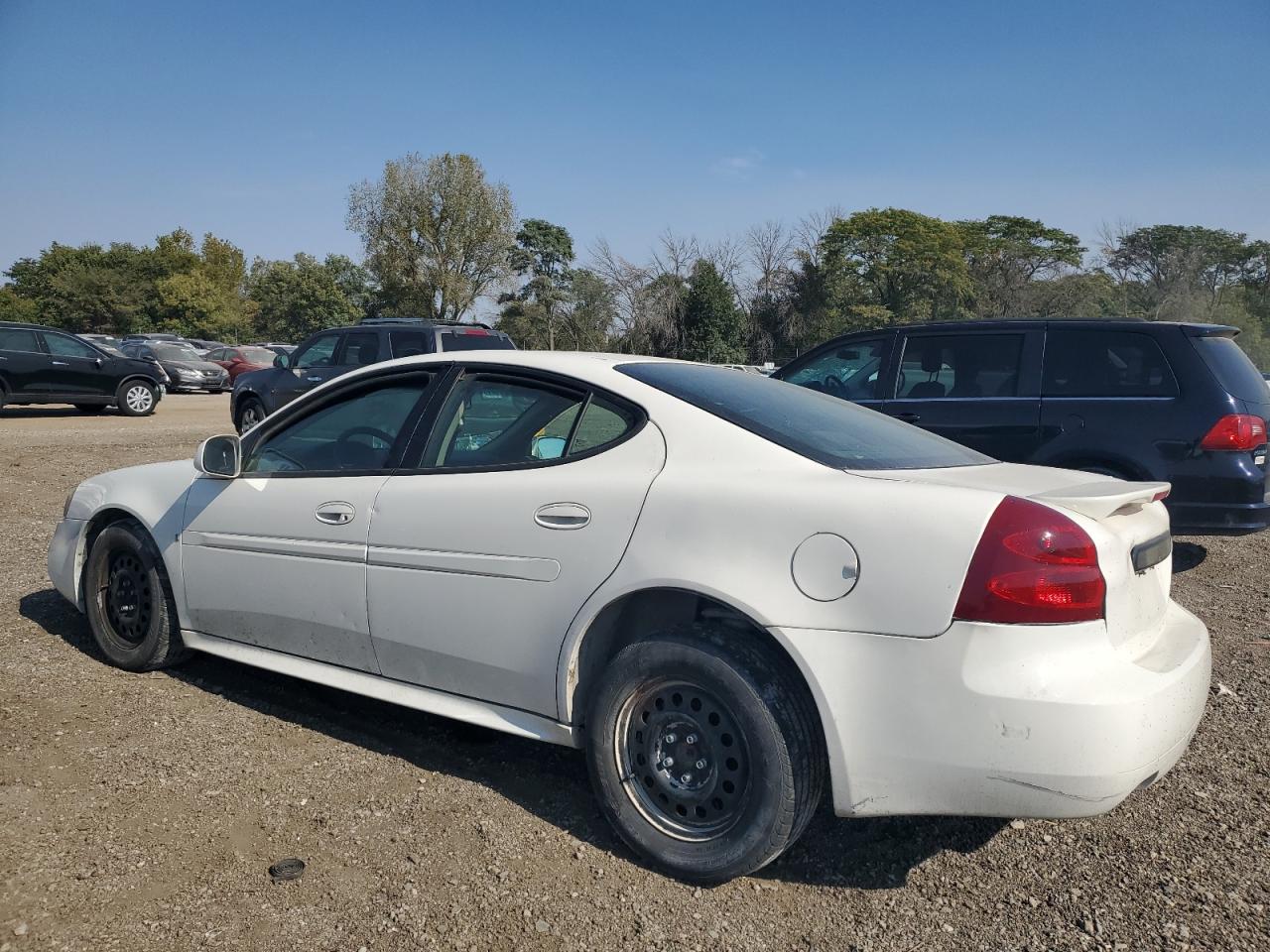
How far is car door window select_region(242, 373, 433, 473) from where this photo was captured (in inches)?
144

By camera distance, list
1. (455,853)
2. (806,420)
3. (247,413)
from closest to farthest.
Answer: (455,853)
(806,420)
(247,413)

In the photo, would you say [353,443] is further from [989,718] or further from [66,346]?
[66,346]

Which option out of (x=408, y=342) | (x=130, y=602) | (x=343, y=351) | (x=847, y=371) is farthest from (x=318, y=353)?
(x=130, y=602)

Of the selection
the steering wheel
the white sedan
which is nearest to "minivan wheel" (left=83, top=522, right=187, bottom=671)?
the white sedan

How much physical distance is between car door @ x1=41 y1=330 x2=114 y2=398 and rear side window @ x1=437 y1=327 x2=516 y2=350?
8.57 meters

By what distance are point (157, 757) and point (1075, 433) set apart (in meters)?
5.75

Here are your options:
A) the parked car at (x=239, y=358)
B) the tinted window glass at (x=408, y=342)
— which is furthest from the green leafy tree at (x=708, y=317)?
the tinted window glass at (x=408, y=342)

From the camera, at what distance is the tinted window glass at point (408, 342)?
13.0 m

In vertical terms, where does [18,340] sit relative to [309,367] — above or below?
above

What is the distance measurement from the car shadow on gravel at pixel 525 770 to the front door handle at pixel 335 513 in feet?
2.84

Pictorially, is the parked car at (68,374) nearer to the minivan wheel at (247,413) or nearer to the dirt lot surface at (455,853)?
the minivan wheel at (247,413)

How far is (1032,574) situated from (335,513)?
240 centimetres

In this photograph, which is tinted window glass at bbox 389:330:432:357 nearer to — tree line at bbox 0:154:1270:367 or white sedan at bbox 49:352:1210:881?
white sedan at bbox 49:352:1210:881

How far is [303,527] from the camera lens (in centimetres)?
366
